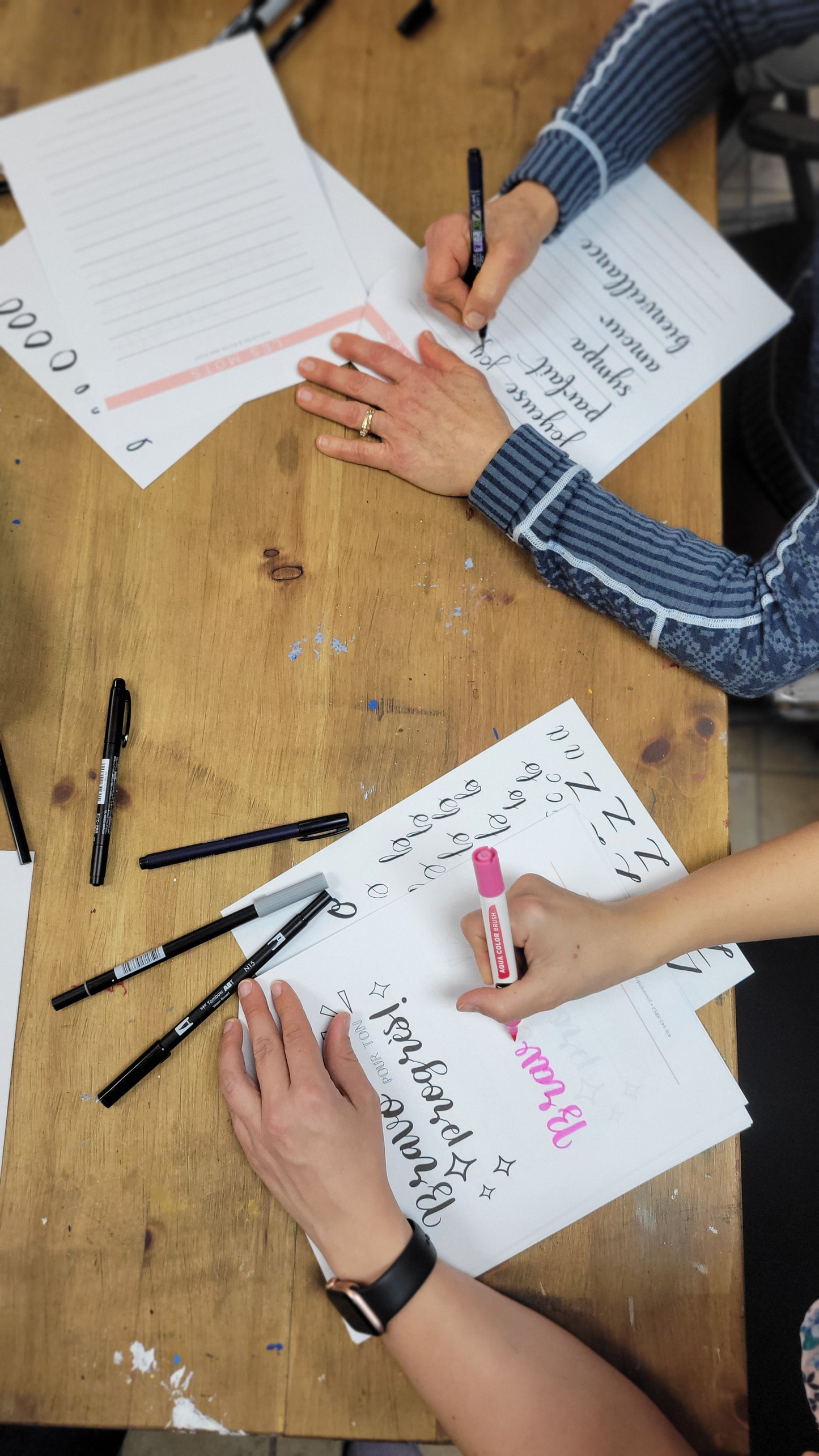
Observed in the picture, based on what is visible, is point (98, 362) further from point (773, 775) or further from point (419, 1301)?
point (773, 775)

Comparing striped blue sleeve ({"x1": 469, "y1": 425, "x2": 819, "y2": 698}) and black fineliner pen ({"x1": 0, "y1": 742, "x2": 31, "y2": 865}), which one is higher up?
striped blue sleeve ({"x1": 469, "y1": 425, "x2": 819, "y2": 698})

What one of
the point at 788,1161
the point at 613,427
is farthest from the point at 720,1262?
the point at 613,427

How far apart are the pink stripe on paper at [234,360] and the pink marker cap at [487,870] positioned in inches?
18.8

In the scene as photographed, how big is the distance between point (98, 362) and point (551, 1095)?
0.72 meters

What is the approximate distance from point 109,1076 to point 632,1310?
0.41 meters

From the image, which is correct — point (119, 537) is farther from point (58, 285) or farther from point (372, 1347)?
point (372, 1347)

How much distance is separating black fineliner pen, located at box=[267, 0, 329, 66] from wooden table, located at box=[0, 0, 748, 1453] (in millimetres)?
15

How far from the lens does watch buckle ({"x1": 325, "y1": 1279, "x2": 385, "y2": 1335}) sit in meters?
0.58

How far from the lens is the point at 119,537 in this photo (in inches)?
29.5

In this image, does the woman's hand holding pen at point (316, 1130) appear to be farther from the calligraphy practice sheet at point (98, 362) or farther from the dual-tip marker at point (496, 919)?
the calligraphy practice sheet at point (98, 362)

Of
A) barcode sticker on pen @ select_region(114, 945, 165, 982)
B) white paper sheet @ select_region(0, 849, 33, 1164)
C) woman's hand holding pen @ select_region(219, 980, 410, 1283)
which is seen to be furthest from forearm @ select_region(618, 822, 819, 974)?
white paper sheet @ select_region(0, 849, 33, 1164)

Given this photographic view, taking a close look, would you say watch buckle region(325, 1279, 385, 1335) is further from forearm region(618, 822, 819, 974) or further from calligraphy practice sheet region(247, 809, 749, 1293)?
forearm region(618, 822, 819, 974)

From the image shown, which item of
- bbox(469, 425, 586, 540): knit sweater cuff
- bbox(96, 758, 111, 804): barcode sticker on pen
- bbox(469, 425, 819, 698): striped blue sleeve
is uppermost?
bbox(469, 425, 586, 540): knit sweater cuff

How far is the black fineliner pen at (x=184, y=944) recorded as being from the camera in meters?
0.66
